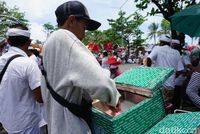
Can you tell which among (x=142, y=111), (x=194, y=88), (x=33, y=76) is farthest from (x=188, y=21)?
(x=142, y=111)

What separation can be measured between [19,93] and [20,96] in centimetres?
3

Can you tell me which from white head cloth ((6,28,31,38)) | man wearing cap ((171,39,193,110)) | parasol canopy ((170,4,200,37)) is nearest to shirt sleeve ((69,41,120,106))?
white head cloth ((6,28,31,38))

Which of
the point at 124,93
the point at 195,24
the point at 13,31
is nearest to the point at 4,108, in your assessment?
the point at 13,31

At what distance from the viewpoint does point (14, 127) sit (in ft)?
10.0

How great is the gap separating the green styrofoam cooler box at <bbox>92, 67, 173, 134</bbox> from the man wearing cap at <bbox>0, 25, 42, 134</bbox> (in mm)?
824

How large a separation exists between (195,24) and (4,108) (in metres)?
4.80

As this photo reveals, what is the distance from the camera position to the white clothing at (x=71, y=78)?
1.90m

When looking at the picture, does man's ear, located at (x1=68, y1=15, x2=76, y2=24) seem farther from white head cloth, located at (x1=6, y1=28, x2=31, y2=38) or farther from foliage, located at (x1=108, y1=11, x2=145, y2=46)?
foliage, located at (x1=108, y1=11, x2=145, y2=46)

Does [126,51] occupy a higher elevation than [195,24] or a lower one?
lower

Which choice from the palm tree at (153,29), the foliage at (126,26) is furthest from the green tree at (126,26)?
the palm tree at (153,29)

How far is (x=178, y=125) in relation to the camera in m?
2.18

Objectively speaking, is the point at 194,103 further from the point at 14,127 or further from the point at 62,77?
the point at 62,77

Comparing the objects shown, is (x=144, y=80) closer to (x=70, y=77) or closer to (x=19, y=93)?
(x=70, y=77)

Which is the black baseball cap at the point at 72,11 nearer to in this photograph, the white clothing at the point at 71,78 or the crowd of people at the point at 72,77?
the crowd of people at the point at 72,77
